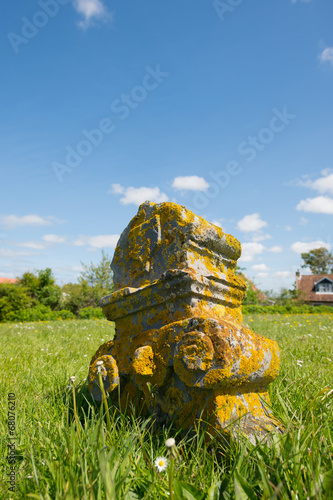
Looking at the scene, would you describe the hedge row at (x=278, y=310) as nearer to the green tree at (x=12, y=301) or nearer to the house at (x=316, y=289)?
the green tree at (x=12, y=301)

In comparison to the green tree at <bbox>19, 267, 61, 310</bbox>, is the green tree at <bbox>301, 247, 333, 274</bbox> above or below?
above

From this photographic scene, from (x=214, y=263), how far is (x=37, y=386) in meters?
2.24

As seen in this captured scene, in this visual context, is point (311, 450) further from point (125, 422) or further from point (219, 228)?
point (219, 228)

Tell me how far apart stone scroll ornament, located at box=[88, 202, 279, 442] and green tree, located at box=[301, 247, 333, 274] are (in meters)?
55.1

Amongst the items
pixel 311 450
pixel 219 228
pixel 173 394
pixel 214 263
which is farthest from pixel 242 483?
pixel 219 228

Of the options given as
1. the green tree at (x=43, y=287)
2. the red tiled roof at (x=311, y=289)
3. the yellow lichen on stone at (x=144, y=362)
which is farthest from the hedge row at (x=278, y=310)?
the red tiled roof at (x=311, y=289)

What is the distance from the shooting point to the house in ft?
150

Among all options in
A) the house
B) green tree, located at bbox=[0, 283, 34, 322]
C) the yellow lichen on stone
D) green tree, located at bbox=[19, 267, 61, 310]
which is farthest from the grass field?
the house

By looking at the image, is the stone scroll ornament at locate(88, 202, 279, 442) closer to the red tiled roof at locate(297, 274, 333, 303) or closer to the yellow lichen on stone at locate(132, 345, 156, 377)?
the yellow lichen on stone at locate(132, 345, 156, 377)

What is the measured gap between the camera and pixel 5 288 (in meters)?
21.0

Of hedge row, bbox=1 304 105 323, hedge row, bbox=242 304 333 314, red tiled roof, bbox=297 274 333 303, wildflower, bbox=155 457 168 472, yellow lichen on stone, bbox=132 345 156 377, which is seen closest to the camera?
wildflower, bbox=155 457 168 472

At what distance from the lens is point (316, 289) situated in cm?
4722

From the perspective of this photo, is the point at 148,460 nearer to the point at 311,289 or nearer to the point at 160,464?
the point at 160,464

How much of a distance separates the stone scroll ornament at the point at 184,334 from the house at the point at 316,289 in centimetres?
4601
